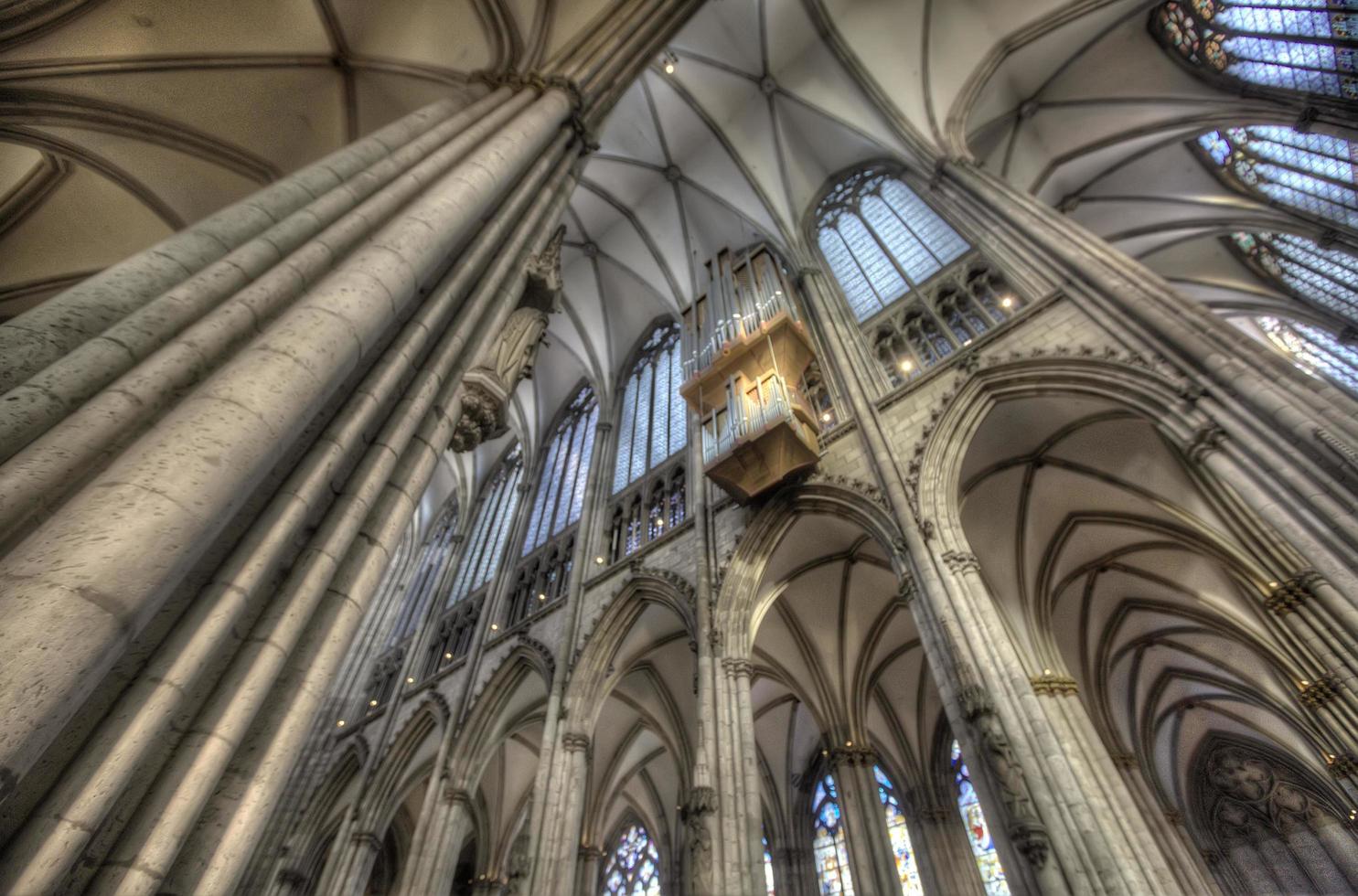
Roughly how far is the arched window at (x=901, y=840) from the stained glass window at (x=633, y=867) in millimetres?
4759

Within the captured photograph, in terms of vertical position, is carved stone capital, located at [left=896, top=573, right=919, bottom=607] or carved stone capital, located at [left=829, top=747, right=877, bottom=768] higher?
carved stone capital, located at [left=896, top=573, right=919, bottom=607]

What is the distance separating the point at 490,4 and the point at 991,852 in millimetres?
13145

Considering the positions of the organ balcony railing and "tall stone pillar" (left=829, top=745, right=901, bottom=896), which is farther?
the organ balcony railing

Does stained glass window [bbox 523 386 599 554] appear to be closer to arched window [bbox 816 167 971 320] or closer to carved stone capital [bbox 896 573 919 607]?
arched window [bbox 816 167 971 320]

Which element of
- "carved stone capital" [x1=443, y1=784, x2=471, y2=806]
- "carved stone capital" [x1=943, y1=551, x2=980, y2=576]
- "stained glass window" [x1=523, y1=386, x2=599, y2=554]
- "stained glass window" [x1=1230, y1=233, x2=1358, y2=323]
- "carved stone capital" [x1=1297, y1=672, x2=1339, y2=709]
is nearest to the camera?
"carved stone capital" [x1=1297, y1=672, x2=1339, y2=709]

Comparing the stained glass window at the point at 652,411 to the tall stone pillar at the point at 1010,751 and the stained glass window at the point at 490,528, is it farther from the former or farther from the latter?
the tall stone pillar at the point at 1010,751

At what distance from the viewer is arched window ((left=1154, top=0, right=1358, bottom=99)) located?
8453 mm

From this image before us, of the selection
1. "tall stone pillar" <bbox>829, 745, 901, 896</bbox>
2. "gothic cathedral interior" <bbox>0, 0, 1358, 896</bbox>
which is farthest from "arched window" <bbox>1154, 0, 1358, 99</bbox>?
"tall stone pillar" <bbox>829, 745, 901, 896</bbox>

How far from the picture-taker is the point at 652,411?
1353 cm

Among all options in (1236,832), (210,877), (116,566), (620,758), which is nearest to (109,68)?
(116,566)

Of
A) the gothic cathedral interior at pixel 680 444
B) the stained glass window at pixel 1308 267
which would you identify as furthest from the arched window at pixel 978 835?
the stained glass window at pixel 1308 267

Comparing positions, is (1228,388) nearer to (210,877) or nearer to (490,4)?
(210,877)

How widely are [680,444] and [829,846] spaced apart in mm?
7791

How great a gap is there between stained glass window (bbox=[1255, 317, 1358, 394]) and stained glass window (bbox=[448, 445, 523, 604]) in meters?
15.7
